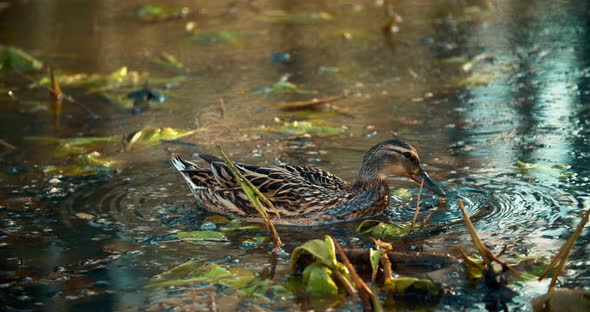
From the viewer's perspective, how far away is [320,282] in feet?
19.0

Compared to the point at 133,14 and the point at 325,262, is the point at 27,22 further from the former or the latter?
the point at 325,262

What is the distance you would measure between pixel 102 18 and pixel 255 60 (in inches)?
182

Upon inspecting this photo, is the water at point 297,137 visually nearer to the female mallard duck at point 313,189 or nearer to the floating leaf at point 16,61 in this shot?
the female mallard duck at point 313,189

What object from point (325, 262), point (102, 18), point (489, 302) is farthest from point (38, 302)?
point (102, 18)

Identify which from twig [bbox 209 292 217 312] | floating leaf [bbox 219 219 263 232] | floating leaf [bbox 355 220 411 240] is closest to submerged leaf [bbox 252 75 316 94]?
floating leaf [bbox 219 219 263 232]

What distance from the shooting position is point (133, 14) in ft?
56.3

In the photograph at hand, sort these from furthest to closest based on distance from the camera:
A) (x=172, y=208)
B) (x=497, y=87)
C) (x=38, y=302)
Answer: (x=497, y=87) → (x=172, y=208) → (x=38, y=302)

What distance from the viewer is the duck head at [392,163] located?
7.90m

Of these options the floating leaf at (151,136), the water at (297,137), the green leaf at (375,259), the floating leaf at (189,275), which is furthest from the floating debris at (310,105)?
the green leaf at (375,259)

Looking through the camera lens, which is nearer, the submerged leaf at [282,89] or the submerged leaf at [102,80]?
the submerged leaf at [282,89]

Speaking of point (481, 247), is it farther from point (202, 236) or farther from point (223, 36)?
point (223, 36)

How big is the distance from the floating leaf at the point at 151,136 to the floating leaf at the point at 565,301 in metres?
5.13

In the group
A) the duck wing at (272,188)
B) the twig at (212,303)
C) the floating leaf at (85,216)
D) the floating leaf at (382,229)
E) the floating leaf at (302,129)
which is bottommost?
the twig at (212,303)

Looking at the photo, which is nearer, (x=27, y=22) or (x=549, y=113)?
(x=549, y=113)
